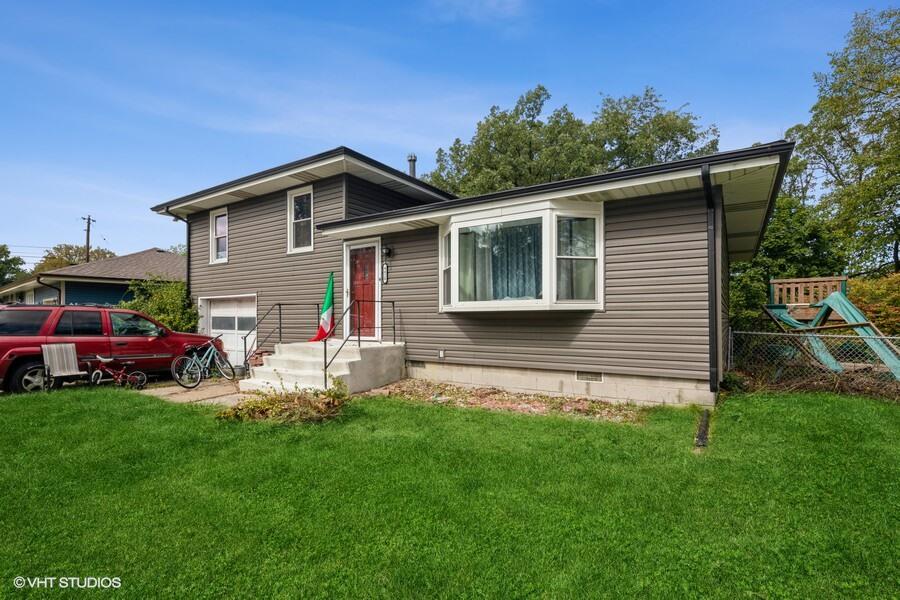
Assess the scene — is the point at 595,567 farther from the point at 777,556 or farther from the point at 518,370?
the point at 518,370

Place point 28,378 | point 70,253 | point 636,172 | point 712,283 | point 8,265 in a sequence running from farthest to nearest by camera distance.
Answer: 1. point 70,253
2. point 8,265
3. point 28,378
4. point 636,172
5. point 712,283

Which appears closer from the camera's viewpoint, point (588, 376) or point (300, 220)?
point (588, 376)

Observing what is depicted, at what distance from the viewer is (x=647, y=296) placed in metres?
6.08

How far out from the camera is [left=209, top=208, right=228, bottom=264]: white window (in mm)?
11820

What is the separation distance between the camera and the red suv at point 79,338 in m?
6.84

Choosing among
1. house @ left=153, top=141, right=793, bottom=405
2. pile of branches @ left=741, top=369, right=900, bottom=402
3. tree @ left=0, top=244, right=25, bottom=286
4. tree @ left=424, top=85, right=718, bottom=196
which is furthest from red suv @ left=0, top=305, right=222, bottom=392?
tree @ left=0, top=244, right=25, bottom=286

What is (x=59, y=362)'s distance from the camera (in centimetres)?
707

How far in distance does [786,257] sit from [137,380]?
2032cm

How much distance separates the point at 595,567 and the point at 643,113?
26.6 metres

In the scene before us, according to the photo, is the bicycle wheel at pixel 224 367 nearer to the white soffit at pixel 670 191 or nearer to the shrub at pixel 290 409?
the white soffit at pixel 670 191

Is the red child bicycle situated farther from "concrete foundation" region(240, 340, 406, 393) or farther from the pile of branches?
the pile of branches

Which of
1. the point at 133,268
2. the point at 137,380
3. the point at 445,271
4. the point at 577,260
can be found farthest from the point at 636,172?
the point at 133,268

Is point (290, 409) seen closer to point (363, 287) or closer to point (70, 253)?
point (363, 287)

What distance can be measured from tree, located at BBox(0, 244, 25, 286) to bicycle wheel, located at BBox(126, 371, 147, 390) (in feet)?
140
